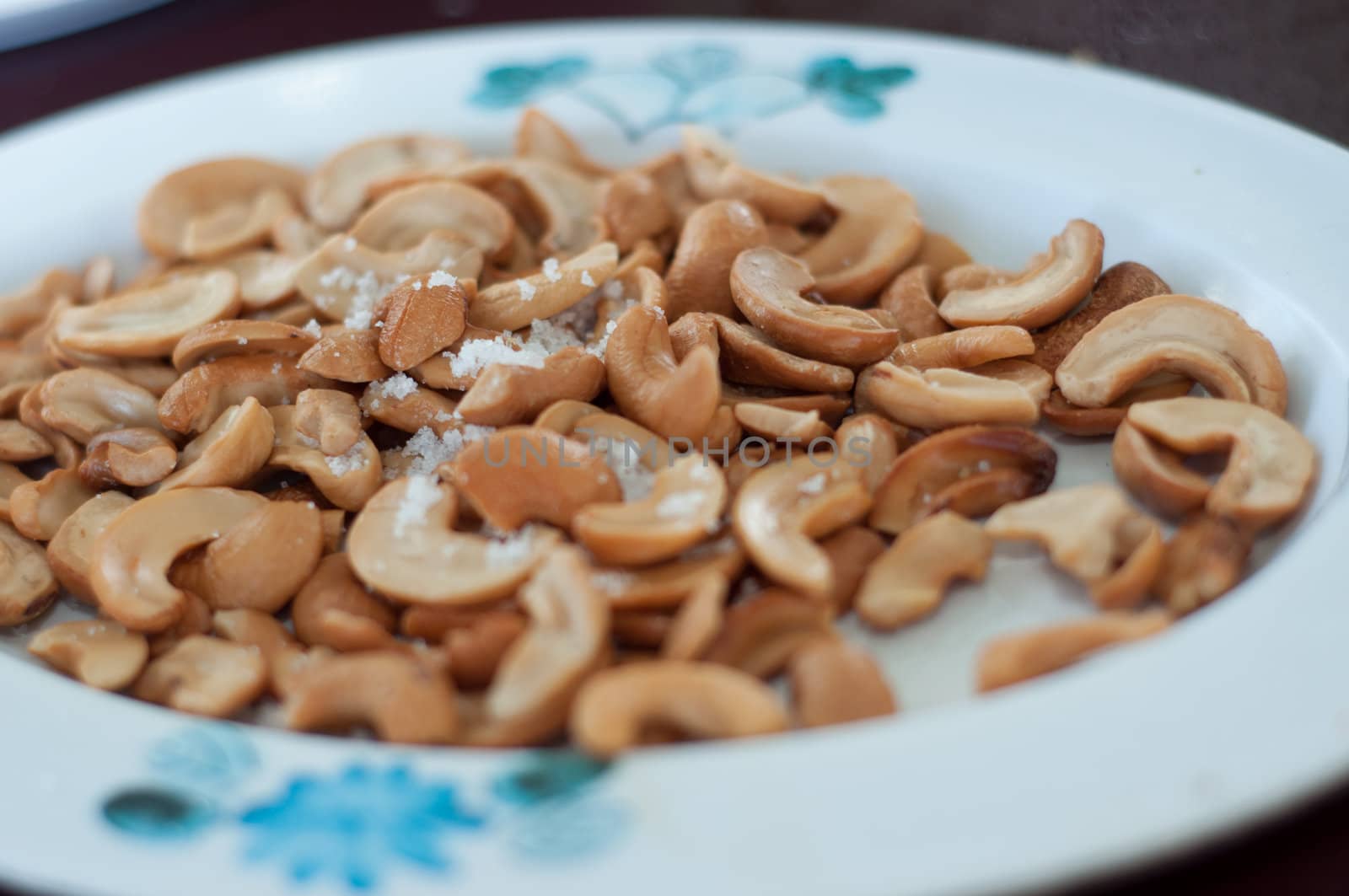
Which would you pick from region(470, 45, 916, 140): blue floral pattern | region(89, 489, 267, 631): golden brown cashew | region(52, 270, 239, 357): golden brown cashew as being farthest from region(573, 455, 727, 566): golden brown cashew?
region(470, 45, 916, 140): blue floral pattern

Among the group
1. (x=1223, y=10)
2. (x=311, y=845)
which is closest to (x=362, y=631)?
(x=311, y=845)

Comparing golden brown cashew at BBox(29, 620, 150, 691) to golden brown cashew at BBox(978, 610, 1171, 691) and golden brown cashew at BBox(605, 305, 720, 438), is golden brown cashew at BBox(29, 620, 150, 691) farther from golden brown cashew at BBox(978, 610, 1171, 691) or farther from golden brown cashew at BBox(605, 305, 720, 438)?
golden brown cashew at BBox(978, 610, 1171, 691)

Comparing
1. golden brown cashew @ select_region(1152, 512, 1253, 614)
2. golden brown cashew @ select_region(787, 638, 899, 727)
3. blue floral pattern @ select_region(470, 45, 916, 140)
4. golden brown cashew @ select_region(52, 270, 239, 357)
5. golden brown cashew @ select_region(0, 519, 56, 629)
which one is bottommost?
golden brown cashew @ select_region(0, 519, 56, 629)

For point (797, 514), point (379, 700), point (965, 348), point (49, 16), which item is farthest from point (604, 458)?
point (49, 16)

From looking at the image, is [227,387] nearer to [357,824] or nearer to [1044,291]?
[357,824]

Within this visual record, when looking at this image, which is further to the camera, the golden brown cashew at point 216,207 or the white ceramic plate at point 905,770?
the golden brown cashew at point 216,207

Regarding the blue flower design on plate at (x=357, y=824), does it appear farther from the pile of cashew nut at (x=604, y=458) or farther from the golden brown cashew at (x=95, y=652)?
the golden brown cashew at (x=95, y=652)

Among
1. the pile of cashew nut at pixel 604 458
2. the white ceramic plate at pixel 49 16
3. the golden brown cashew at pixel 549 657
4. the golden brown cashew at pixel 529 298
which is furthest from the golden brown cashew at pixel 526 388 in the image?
the white ceramic plate at pixel 49 16
